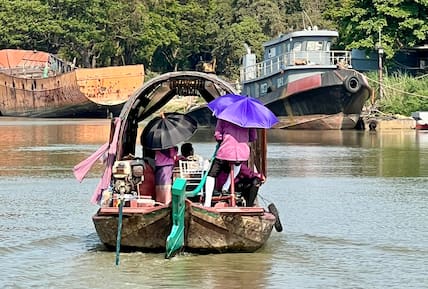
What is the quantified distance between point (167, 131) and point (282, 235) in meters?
2.28

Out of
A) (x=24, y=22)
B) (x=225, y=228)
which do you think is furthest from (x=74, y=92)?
(x=225, y=228)

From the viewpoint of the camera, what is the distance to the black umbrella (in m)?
12.1

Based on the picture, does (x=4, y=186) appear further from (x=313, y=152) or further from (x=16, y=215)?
(x=313, y=152)

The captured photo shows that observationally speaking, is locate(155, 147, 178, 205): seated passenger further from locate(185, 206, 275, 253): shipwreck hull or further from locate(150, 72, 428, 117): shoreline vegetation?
locate(150, 72, 428, 117): shoreline vegetation

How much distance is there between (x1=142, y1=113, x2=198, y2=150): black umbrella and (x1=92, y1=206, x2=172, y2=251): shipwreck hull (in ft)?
4.56

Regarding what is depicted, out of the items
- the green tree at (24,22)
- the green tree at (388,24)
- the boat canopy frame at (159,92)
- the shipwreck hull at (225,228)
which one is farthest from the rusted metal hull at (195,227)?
the green tree at (24,22)

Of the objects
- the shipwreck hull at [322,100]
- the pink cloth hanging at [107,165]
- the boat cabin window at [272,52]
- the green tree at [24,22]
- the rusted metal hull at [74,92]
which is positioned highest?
the green tree at [24,22]

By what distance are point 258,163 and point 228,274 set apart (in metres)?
2.92

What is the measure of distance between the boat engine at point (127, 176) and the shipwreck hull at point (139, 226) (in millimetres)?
732

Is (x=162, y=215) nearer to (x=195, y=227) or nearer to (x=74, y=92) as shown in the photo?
(x=195, y=227)

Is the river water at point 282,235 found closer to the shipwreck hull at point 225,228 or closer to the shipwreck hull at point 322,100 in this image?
the shipwreck hull at point 225,228

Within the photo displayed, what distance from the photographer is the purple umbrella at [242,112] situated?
11.4m

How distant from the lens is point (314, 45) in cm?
4197

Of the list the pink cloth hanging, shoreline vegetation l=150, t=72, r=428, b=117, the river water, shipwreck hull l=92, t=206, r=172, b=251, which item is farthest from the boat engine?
shoreline vegetation l=150, t=72, r=428, b=117
